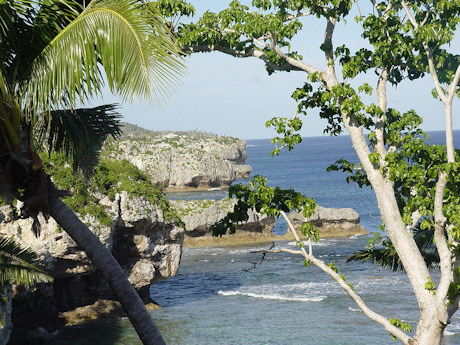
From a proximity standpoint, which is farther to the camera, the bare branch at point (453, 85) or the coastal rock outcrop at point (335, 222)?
the coastal rock outcrop at point (335, 222)

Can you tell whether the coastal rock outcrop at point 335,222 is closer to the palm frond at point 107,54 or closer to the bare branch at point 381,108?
the bare branch at point 381,108

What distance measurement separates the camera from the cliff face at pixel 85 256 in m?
28.0

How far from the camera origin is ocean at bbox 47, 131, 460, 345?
3047 cm

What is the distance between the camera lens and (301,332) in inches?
1251

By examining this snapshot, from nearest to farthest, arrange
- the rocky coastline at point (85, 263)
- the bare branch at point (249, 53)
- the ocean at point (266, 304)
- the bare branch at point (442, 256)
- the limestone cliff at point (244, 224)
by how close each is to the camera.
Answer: the bare branch at point (442, 256)
the bare branch at point (249, 53)
the rocky coastline at point (85, 263)
the ocean at point (266, 304)
the limestone cliff at point (244, 224)

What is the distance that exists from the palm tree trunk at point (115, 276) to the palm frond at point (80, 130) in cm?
162

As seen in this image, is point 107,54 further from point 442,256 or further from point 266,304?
point 266,304

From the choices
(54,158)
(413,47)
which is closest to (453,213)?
(413,47)

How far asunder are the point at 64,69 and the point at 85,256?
21755 mm

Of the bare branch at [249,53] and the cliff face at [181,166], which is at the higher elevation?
the bare branch at [249,53]

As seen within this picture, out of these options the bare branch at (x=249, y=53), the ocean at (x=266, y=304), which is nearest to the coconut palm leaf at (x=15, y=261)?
the bare branch at (x=249, y=53)

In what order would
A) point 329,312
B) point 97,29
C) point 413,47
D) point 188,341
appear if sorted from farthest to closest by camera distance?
point 329,312 → point 188,341 → point 413,47 → point 97,29

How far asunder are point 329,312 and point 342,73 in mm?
23839

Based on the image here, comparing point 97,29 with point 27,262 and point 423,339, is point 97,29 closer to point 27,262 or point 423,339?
point 27,262
